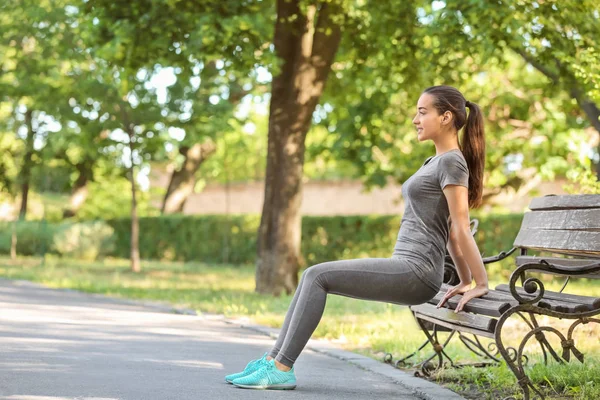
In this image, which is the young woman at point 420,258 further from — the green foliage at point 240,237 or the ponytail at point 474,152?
the green foliage at point 240,237

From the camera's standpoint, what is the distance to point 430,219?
5.88 meters

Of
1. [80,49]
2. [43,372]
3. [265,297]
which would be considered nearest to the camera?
[43,372]

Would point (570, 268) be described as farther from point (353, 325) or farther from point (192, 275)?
point (192, 275)

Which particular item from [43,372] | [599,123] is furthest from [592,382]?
[599,123]

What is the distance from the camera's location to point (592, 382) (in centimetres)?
623

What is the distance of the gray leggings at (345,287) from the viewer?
5.78 metres

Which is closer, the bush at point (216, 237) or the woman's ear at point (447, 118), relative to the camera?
the woman's ear at point (447, 118)

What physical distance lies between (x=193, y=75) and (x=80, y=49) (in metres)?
8.23

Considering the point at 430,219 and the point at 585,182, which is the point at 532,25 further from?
the point at 430,219

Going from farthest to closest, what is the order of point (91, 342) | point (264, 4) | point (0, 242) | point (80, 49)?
point (0, 242), point (80, 49), point (264, 4), point (91, 342)

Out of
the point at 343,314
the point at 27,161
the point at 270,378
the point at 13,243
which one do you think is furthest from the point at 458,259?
the point at 27,161

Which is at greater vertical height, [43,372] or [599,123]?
[599,123]

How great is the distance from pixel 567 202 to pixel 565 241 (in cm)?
34

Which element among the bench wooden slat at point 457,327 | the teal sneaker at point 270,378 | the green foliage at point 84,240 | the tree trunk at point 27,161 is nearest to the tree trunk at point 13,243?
the green foliage at point 84,240
